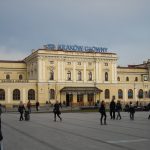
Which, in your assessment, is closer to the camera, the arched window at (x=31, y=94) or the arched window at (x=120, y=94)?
the arched window at (x=31, y=94)

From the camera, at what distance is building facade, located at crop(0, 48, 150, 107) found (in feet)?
269

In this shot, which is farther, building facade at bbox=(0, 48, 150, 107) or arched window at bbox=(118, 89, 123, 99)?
arched window at bbox=(118, 89, 123, 99)

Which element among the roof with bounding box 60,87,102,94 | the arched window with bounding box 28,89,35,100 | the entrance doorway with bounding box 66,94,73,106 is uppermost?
the roof with bounding box 60,87,102,94

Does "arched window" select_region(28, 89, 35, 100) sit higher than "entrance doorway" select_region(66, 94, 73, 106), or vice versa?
"arched window" select_region(28, 89, 35, 100)

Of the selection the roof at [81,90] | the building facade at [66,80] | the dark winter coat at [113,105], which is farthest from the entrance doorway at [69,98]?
the dark winter coat at [113,105]

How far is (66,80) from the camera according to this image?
284 feet

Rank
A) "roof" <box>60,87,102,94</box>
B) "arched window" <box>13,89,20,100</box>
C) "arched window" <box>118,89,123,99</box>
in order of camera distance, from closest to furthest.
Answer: "arched window" <box>13,89,20,100</box> < "roof" <box>60,87,102,94</box> < "arched window" <box>118,89,123,99</box>

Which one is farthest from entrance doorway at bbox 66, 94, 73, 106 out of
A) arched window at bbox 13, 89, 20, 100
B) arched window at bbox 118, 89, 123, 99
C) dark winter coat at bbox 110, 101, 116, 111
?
dark winter coat at bbox 110, 101, 116, 111

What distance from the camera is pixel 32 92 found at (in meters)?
82.4

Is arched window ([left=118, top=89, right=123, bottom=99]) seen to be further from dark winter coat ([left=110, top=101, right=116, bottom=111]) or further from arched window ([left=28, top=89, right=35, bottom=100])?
dark winter coat ([left=110, top=101, right=116, bottom=111])

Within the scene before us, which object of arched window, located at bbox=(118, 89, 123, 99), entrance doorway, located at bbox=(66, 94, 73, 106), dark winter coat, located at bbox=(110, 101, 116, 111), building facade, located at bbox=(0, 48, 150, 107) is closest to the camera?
dark winter coat, located at bbox=(110, 101, 116, 111)

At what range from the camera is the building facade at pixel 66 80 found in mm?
81938

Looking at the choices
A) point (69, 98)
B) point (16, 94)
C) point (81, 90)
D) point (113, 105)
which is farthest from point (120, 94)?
point (113, 105)

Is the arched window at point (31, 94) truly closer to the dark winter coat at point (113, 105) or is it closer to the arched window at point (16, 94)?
the arched window at point (16, 94)
